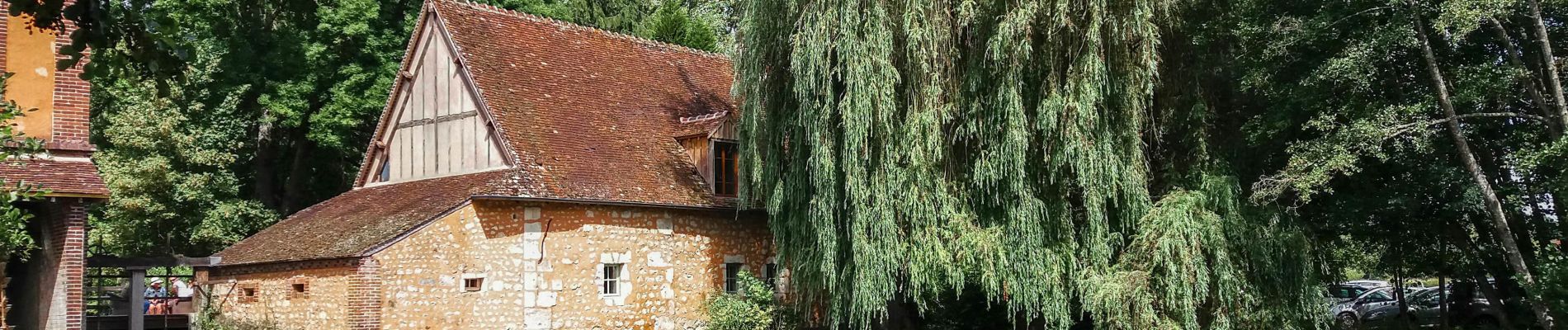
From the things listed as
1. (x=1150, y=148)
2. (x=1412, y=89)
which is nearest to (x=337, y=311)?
(x=1150, y=148)

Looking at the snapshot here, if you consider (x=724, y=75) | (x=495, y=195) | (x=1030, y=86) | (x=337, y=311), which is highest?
(x=724, y=75)

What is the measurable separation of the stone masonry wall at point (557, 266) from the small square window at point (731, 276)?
0.18 metres

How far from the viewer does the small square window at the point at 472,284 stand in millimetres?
16234

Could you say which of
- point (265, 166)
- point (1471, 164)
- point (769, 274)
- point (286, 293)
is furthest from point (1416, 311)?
point (265, 166)

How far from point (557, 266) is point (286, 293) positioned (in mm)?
3713

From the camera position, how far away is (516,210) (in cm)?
1670

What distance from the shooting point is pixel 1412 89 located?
15.2m

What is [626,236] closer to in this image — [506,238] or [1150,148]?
[506,238]

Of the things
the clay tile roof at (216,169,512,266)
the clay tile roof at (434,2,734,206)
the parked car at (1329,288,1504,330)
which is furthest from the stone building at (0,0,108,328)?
the parked car at (1329,288,1504,330)

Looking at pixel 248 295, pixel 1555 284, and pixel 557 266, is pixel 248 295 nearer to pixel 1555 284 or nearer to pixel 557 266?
pixel 557 266

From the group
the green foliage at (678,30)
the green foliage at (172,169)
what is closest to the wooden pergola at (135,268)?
the green foliage at (172,169)

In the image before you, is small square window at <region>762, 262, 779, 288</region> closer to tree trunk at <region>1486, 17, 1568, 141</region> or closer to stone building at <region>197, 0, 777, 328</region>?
stone building at <region>197, 0, 777, 328</region>

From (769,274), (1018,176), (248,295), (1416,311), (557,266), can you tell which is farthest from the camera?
(1416,311)

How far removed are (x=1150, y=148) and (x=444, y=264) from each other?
957 cm
